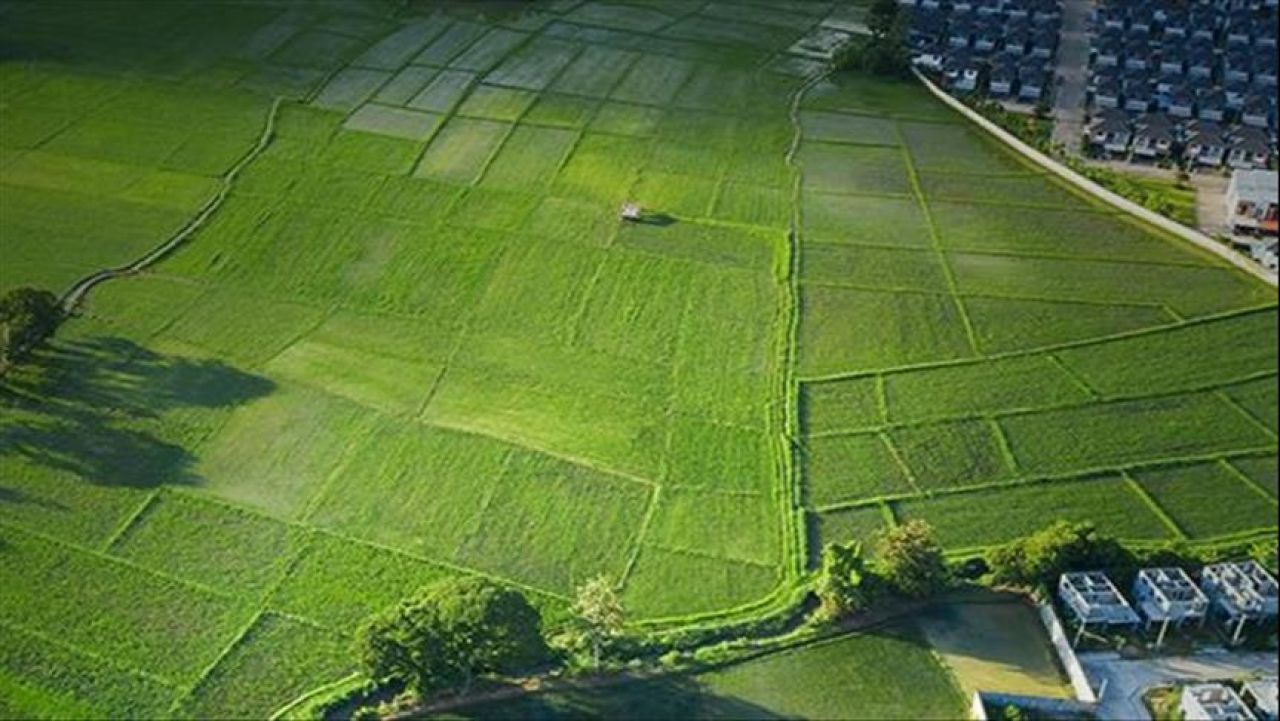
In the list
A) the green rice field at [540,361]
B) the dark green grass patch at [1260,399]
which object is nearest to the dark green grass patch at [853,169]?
the green rice field at [540,361]

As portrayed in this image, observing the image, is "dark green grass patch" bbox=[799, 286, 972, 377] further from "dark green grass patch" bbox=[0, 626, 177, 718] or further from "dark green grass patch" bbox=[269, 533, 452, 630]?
"dark green grass patch" bbox=[0, 626, 177, 718]

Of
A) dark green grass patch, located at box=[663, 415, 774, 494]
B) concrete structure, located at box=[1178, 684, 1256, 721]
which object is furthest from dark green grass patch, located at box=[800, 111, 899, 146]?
concrete structure, located at box=[1178, 684, 1256, 721]

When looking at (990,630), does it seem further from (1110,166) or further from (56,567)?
(1110,166)

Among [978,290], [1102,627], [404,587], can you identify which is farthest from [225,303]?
[1102,627]

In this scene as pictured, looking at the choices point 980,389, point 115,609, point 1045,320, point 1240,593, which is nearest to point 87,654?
point 115,609

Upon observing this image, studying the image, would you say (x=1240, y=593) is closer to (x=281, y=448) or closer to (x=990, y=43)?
(x=281, y=448)

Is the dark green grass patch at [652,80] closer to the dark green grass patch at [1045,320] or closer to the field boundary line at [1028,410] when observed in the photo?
the dark green grass patch at [1045,320]
